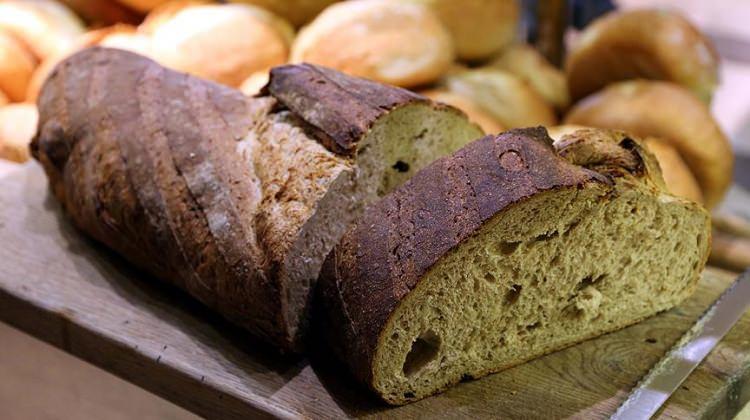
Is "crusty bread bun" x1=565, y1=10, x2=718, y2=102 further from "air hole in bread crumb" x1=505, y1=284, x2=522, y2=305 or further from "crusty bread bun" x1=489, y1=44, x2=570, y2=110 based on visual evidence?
"air hole in bread crumb" x1=505, y1=284, x2=522, y2=305

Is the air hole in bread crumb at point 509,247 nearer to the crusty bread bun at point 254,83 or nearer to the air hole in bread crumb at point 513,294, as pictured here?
the air hole in bread crumb at point 513,294

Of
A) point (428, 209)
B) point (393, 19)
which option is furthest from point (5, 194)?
point (428, 209)

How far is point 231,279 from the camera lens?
149 centimetres

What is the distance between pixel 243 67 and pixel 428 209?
106 centimetres

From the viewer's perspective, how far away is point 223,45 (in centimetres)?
229

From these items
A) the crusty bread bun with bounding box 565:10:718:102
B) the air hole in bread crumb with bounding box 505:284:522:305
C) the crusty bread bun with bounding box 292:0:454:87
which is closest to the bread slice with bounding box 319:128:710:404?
the air hole in bread crumb with bounding box 505:284:522:305

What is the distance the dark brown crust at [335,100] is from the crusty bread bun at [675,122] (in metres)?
0.88

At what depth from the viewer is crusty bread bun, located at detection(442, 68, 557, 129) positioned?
2.29m

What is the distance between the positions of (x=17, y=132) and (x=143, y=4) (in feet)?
1.81

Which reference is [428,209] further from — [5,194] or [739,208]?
[739,208]

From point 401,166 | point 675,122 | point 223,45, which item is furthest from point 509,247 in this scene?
point 223,45

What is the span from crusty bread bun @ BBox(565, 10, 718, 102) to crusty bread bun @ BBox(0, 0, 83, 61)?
145cm

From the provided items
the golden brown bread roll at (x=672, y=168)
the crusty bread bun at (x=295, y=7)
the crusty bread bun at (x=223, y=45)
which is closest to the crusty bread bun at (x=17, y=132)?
the crusty bread bun at (x=223, y=45)

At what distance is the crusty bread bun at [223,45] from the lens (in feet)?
7.45
